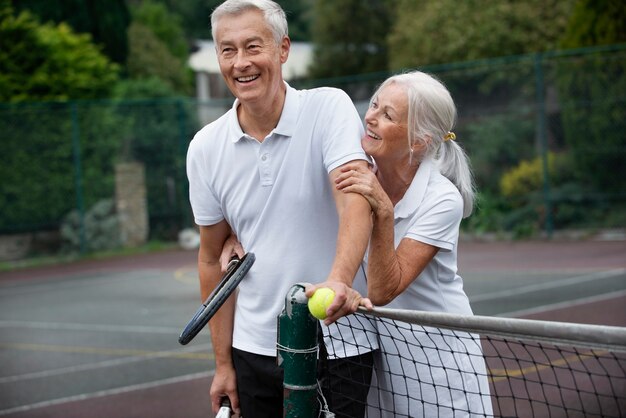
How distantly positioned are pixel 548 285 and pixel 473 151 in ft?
20.8

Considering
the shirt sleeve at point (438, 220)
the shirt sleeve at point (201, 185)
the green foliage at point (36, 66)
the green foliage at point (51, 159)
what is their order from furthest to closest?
the green foliage at point (36, 66), the green foliage at point (51, 159), the shirt sleeve at point (201, 185), the shirt sleeve at point (438, 220)

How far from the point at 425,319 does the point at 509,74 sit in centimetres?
1553

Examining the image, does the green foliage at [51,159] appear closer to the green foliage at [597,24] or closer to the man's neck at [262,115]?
the green foliage at [597,24]

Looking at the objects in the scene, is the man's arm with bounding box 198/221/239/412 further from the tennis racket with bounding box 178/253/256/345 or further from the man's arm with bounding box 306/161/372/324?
the man's arm with bounding box 306/161/372/324

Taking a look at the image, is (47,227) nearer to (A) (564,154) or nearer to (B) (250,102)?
(A) (564,154)

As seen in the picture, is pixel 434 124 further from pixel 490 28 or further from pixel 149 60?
pixel 149 60

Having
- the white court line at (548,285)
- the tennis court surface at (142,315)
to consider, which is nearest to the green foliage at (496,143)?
the tennis court surface at (142,315)

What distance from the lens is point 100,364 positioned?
29.3 feet

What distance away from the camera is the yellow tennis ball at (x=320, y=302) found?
96.2 inches

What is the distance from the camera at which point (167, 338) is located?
9953 mm

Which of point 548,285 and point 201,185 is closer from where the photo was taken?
point 201,185

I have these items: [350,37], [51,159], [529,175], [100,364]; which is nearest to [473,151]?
[529,175]

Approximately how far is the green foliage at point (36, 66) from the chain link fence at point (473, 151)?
90.3 inches

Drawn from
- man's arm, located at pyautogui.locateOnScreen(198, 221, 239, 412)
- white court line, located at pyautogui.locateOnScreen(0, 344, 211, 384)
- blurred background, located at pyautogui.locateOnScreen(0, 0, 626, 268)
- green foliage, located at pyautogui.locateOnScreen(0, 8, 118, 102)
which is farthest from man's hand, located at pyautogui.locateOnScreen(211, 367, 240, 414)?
green foliage, located at pyautogui.locateOnScreen(0, 8, 118, 102)
